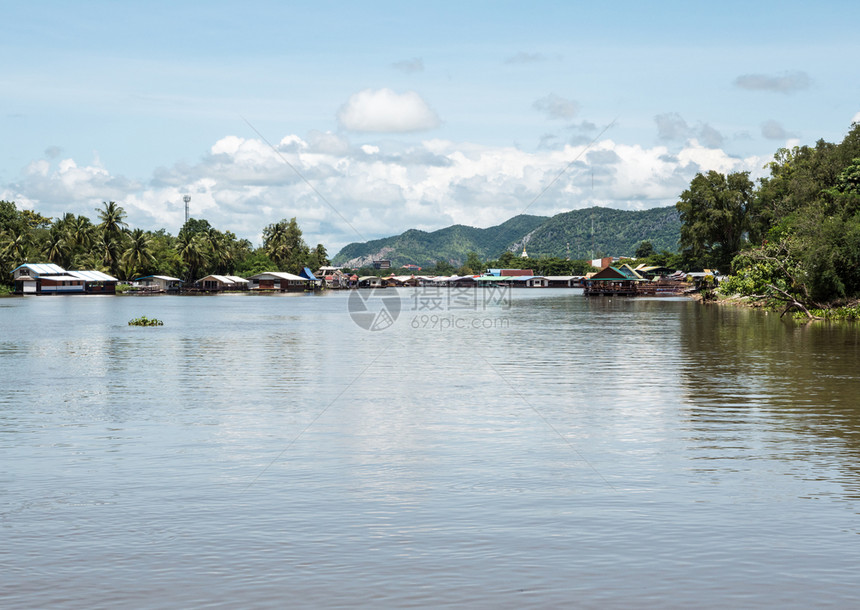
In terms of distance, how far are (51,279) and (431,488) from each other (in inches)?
5141

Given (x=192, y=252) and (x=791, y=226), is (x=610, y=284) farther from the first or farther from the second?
(x=192, y=252)

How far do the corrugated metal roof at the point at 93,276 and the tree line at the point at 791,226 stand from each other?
297ft

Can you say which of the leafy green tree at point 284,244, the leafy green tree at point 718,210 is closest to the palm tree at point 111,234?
the leafy green tree at point 284,244

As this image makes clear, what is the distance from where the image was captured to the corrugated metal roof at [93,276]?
436 ft

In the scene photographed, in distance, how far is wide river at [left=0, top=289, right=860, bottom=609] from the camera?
8.18m

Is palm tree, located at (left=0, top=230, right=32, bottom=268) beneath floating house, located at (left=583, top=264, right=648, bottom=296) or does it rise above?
above

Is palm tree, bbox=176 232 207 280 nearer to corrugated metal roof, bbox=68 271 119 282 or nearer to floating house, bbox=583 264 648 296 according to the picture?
corrugated metal roof, bbox=68 271 119 282

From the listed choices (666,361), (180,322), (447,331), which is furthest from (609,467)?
(180,322)

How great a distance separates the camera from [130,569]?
8.59 meters

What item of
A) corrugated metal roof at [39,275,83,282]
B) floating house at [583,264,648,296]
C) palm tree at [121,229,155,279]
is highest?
palm tree at [121,229,155,279]

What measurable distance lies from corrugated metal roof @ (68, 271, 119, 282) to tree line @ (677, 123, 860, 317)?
297ft


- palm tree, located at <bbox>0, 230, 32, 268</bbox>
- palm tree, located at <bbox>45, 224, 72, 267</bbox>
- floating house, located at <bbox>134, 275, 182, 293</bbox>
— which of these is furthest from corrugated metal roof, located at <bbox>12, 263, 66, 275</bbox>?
floating house, located at <bbox>134, 275, 182, 293</bbox>

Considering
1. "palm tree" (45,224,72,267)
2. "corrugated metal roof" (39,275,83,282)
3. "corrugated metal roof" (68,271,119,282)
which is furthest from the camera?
"palm tree" (45,224,72,267)

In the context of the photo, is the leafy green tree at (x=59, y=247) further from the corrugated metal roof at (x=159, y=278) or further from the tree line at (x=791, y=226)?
the tree line at (x=791, y=226)
